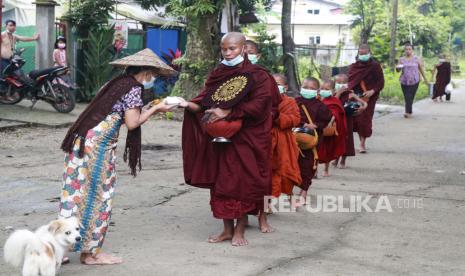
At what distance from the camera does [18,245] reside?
186 inches

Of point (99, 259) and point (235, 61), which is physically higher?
point (235, 61)

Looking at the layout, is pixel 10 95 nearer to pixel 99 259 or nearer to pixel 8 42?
pixel 8 42

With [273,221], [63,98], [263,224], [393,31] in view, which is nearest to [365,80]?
[63,98]

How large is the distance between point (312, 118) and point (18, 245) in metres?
4.04

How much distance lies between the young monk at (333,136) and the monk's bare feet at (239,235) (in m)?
2.77

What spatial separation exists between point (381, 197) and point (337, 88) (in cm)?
221

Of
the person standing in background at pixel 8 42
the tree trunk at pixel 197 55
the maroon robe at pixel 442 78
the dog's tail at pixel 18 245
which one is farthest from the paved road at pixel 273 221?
the maroon robe at pixel 442 78

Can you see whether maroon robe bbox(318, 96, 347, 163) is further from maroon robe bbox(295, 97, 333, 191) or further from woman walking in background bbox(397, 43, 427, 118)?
woman walking in background bbox(397, 43, 427, 118)

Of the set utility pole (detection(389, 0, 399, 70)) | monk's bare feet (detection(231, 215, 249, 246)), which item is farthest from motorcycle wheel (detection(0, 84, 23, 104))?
utility pole (detection(389, 0, 399, 70))

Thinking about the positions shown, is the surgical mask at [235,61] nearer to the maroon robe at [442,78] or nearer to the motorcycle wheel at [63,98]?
the motorcycle wheel at [63,98]

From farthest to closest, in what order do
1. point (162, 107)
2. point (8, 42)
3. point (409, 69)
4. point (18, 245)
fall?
point (409, 69), point (8, 42), point (162, 107), point (18, 245)

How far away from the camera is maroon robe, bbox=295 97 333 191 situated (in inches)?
312

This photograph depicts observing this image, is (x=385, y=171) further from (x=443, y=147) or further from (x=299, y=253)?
(x=299, y=253)

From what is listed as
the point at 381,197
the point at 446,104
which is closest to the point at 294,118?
the point at 381,197
